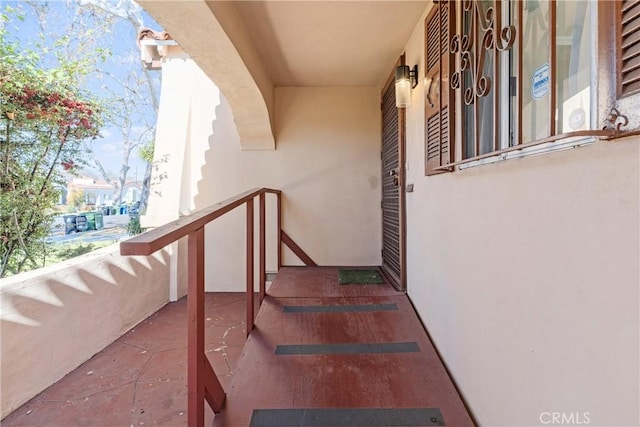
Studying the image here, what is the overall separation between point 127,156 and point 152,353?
14.0 ft

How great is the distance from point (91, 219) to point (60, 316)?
2113 mm

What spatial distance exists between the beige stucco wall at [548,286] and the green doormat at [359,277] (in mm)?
1540

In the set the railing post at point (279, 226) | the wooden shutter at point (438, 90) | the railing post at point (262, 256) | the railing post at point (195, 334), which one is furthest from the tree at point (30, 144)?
the wooden shutter at point (438, 90)

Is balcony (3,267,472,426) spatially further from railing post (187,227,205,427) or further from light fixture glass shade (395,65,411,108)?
light fixture glass shade (395,65,411,108)

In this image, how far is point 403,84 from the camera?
2504 millimetres

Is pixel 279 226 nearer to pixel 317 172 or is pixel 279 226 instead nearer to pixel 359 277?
pixel 317 172

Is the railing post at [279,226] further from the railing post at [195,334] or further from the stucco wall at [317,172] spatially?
the railing post at [195,334]

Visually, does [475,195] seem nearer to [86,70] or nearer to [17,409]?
[17,409]

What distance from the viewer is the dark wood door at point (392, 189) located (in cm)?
282

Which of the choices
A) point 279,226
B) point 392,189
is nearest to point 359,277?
point 392,189

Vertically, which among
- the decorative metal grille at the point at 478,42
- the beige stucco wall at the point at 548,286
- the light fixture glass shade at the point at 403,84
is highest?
the light fixture glass shade at the point at 403,84

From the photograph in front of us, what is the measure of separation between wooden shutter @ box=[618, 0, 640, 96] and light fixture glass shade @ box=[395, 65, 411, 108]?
6.41 ft

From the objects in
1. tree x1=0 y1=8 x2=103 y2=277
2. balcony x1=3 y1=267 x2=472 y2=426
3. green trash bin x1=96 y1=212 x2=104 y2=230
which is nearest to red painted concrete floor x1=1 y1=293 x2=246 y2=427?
balcony x1=3 y1=267 x2=472 y2=426

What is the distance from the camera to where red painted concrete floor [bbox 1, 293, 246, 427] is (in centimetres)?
175
